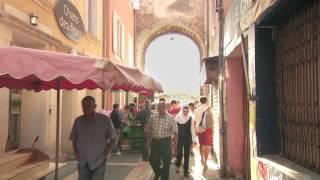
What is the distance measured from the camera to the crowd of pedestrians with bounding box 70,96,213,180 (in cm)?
712

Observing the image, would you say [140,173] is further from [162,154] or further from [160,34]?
[160,34]

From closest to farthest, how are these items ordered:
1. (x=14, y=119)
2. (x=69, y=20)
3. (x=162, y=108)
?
1. (x=162, y=108)
2. (x=14, y=119)
3. (x=69, y=20)

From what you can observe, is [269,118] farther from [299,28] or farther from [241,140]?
[241,140]

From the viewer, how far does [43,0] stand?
1270 centimetres

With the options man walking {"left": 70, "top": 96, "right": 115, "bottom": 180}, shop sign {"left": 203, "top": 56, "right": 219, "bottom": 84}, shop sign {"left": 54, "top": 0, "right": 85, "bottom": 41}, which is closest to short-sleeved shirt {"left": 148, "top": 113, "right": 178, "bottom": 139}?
man walking {"left": 70, "top": 96, "right": 115, "bottom": 180}

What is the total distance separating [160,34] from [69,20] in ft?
65.2

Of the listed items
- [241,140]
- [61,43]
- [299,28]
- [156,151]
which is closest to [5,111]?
[156,151]

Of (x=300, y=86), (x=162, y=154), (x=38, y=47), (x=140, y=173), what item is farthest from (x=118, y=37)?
(x=300, y=86)

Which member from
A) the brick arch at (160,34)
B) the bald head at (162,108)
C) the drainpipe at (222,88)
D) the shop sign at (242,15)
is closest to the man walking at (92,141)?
the shop sign at (242,15)

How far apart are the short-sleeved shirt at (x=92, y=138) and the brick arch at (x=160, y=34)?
83.9 feet

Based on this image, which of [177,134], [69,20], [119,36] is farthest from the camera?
[119,36]

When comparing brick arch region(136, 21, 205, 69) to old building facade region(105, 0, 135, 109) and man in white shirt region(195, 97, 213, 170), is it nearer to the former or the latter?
old building facade region(105, 0, 135, 109)

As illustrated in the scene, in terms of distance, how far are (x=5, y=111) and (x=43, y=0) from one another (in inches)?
140

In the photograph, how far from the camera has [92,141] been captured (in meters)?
7.13
